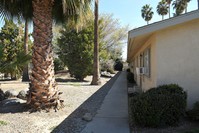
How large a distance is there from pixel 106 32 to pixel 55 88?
2880 centimetres

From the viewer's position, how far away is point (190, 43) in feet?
26.6

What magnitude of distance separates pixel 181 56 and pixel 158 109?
2.32m

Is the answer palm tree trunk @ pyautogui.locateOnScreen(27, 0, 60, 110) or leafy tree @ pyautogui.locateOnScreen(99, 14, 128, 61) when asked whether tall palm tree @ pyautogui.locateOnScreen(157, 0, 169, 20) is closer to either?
leafy tree @ pyautogui.locateOnScreen(99, 14, 128, 61)

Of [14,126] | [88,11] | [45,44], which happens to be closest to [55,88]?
[45,44]

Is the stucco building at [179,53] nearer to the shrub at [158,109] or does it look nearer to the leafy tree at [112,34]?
the shrub at [158,109]

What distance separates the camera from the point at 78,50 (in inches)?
949

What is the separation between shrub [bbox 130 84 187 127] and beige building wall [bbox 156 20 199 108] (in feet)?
4.29

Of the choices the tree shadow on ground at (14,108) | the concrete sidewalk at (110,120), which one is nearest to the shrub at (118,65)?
the concrete sidewalk at (110,120)

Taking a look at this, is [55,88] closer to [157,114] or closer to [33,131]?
[33,131]

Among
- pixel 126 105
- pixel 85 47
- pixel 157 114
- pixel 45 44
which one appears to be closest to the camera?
pixel 157 114

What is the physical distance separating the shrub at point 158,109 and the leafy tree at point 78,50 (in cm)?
1703

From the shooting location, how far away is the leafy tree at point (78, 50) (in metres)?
23.9

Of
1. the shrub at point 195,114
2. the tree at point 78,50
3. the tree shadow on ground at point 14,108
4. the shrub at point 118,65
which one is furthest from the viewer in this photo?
the shrub at point 118,65

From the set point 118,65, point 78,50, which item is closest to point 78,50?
point 78,50
